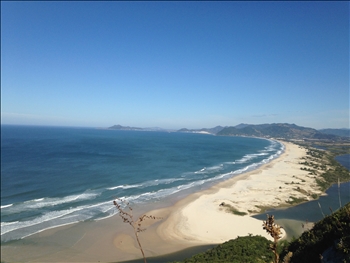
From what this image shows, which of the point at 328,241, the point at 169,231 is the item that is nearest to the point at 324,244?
the point at 328,241

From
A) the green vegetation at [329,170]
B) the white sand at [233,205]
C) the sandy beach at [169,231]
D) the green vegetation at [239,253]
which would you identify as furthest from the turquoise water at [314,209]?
the green vegetation at [239,253]

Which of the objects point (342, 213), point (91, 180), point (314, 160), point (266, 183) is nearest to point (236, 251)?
point (342, 213)

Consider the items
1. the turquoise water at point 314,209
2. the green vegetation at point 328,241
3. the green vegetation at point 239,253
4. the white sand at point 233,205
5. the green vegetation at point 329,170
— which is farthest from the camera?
the green vegetation at point 329,170

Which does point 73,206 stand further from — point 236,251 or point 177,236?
point 236,251

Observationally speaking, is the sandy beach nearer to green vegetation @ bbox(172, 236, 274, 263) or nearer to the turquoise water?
the turquoise water

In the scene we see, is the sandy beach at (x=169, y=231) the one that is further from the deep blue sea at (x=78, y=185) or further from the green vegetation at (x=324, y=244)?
the green vegetation at (x=324, y=244)

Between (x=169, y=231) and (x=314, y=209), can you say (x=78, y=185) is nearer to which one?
(x=169, y=231)

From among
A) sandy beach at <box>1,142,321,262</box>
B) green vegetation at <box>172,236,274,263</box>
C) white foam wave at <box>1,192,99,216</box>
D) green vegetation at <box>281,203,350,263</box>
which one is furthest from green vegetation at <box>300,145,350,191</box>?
white foam wave at <box>1,192,99,216</box>
